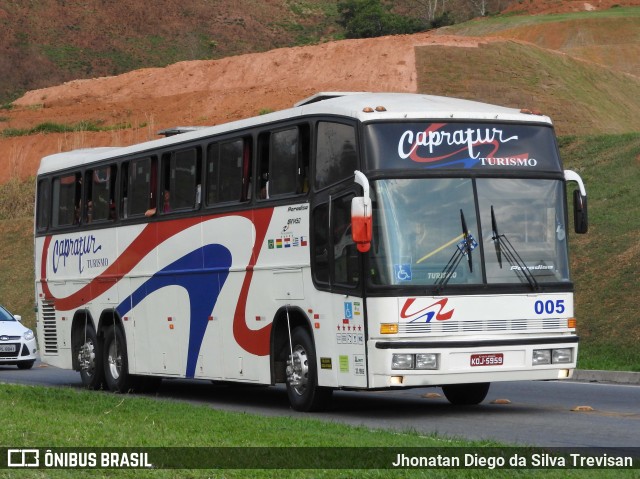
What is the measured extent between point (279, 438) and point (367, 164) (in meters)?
4.11

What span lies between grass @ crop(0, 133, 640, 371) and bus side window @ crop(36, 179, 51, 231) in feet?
30.8

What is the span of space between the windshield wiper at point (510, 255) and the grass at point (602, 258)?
721 centimetres

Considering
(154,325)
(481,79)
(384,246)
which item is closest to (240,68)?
(481,79)

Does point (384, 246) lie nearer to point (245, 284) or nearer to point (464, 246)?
point (464, 246)

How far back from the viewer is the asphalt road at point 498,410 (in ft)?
41.2

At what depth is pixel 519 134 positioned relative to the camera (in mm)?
15023

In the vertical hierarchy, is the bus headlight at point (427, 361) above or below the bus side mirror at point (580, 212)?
below

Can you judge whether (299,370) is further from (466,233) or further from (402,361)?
(466,233)

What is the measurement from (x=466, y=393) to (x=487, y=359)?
2.36 m

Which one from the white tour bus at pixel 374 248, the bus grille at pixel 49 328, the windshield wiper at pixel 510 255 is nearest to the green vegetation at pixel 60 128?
the bus grille at pixel 49 328

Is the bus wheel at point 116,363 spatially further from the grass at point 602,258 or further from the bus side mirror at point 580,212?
the bus side mirror at point 580,212

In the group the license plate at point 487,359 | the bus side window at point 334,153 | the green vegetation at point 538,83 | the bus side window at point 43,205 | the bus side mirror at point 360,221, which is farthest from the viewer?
the green vegetation at point 538,83

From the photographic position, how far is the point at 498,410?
15.6m

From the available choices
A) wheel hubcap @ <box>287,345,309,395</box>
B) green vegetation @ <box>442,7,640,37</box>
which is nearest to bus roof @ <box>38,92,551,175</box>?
wheel hubcap @ <box>287,345,309,395</box>
